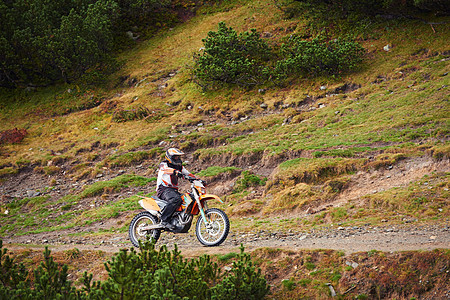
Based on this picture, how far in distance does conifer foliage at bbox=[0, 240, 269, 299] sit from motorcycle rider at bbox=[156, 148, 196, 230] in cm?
321

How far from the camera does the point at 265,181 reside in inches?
680

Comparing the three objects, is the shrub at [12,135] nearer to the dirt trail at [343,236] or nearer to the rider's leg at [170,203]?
the dirt trail at [343,236]

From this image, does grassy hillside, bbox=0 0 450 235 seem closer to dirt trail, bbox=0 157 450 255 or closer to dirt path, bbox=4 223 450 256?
dirt trail, bbox=0 157 450 255

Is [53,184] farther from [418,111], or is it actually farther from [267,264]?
[418,111]

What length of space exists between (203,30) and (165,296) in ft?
120

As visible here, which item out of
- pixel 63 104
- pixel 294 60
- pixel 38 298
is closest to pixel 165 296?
pixel 38 298

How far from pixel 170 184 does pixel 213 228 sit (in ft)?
6.06

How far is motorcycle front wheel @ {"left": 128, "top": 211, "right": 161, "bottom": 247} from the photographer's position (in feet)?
36.6

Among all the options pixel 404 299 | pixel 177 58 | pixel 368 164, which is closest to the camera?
pixel 404 299

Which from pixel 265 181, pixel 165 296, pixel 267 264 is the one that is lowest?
pixel 265 181

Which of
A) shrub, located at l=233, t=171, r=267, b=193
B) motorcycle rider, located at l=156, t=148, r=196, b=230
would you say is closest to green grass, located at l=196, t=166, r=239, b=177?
shrub, located at l=233, t=171, r=267, b=193

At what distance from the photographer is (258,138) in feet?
70.4

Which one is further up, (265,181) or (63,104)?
(63,104)

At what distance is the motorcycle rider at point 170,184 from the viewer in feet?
35.1
